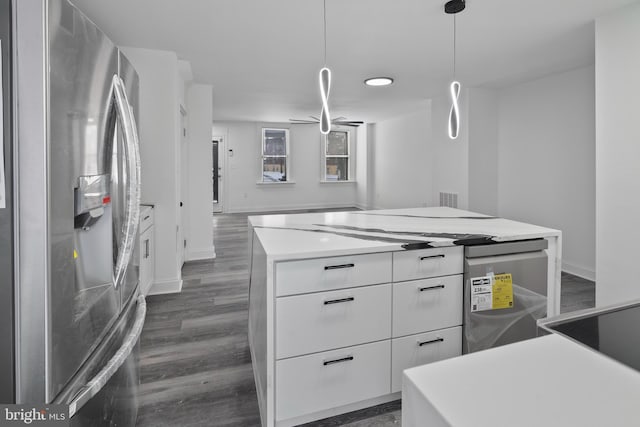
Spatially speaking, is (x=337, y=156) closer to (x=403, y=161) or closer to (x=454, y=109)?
(x=403, y=161)

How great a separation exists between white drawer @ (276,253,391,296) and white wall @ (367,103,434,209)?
5262 mm

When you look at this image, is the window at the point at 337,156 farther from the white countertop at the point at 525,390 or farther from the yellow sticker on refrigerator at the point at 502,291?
the white countertop at the point at 525,390

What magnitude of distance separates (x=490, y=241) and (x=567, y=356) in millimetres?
1299

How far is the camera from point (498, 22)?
2.78m

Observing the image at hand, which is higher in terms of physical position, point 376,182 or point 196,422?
point 376,182

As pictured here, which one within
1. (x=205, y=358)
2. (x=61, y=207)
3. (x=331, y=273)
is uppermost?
(x=61, y=207)

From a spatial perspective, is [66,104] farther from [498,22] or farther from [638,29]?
[638,29]

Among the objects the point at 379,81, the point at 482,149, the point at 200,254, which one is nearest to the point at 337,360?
the point at 200,254

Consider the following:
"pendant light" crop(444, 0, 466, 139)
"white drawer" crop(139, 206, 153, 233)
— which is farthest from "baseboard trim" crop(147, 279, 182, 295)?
"pendant light" crop(444, 0, 466, 139)

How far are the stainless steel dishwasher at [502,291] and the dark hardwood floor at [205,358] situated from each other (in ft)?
1.91

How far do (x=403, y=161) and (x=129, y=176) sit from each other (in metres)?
6.96

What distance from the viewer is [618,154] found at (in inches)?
103

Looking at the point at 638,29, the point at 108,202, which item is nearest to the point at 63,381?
the point at 108,202

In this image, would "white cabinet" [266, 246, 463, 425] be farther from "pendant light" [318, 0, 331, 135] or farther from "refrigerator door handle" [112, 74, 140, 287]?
"pendant light" [318, 0, 331, 135]
